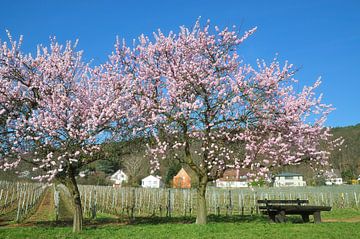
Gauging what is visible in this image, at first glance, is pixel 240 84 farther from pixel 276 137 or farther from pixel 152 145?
pixel 152 145

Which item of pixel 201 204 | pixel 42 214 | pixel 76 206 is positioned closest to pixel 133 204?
pixel 42 214

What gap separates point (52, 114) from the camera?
12000 mm

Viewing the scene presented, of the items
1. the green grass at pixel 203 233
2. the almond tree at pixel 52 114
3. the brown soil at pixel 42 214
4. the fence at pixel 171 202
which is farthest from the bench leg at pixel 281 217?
the brown soil at pixel 42 214

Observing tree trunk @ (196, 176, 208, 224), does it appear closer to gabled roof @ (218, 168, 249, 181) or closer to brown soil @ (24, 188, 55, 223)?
gabled roof @ (218, 168, 249, 181)

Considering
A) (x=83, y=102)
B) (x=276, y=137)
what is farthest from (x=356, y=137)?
(x=83, y=102)

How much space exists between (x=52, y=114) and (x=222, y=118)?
693cm

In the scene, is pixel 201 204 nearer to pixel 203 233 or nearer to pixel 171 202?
pixel 203 233

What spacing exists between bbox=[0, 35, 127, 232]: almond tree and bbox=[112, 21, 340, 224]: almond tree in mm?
2078

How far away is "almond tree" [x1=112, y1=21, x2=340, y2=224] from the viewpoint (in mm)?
→ 13547

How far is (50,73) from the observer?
13352 mm

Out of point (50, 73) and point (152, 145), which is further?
point (152, 145)

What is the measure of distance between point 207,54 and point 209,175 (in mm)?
5549

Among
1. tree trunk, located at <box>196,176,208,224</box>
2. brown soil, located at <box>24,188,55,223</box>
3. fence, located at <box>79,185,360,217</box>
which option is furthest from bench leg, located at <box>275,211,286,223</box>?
brown soil, located at <box>24,188,55,223</box>

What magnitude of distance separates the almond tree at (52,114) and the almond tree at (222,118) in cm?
208
